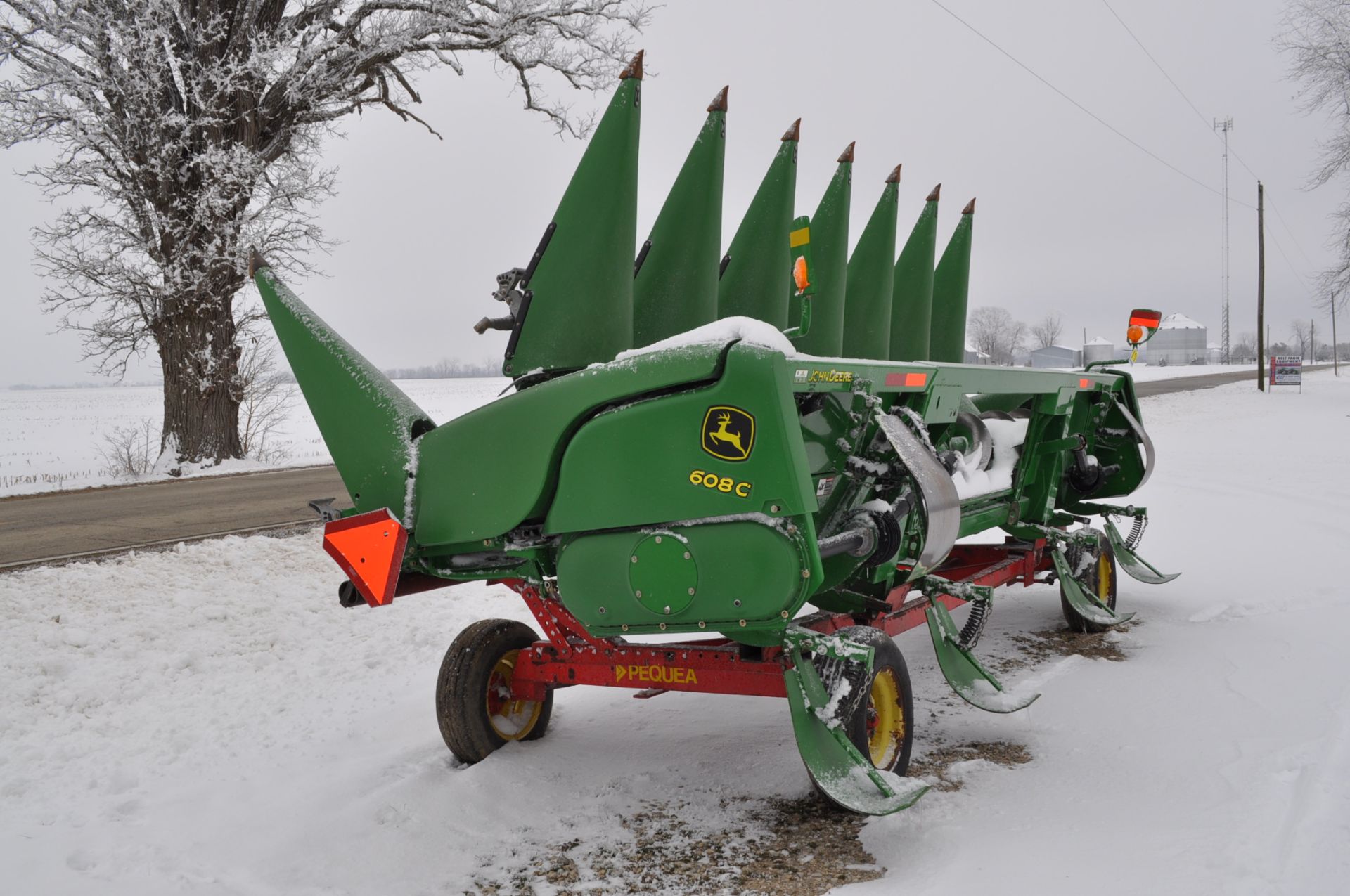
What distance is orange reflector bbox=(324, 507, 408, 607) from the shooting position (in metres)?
3.42

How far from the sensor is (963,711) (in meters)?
4.34

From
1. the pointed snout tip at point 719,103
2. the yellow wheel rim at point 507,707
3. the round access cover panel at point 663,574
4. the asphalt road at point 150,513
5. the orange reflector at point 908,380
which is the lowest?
the yellow wheel rim at point 507,707

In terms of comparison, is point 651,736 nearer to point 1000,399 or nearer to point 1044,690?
point 1044,690

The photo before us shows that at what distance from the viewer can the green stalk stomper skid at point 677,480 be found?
297 cm

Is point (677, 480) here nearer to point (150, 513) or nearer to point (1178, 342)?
point (150, 513)

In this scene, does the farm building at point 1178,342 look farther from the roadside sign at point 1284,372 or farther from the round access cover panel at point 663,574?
the round access cover panel at point 663,574

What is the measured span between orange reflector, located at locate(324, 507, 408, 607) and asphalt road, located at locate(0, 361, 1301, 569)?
14.6 feet

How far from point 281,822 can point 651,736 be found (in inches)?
58.1

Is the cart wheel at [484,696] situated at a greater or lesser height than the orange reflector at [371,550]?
lesser

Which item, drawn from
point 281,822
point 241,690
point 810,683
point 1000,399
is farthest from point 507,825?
point 1000,399

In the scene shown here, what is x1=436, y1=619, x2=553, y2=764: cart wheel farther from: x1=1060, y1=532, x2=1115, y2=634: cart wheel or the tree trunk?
the tree trunk

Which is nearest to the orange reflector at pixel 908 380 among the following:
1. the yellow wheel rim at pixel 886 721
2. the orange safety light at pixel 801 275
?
the orange safety light at pixel 801 275

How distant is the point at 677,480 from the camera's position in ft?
9.93

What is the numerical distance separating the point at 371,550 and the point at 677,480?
4.01 ft
